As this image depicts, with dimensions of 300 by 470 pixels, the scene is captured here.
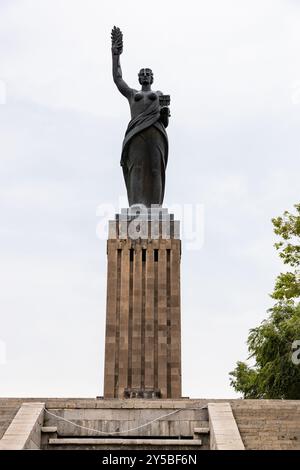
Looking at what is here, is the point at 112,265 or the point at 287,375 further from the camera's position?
the point at 287,375

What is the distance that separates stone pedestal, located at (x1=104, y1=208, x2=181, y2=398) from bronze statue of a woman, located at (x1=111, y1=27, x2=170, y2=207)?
741 mm

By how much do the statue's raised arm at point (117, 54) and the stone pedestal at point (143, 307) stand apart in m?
3.87

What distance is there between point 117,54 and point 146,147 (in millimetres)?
3112

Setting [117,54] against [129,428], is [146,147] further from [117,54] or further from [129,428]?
[129,428]

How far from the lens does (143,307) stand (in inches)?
765

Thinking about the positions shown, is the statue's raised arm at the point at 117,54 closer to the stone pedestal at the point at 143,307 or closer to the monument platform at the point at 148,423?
the stone pedestal at the point at 143,307

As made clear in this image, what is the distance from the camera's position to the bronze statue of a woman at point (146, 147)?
2130cm

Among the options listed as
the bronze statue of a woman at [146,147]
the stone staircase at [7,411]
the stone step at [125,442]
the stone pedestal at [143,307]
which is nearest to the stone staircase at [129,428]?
the stone step at [125,442]

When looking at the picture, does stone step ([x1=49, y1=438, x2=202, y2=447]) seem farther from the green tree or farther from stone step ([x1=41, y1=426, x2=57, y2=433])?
the green tree

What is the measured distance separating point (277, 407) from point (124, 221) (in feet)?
26.2

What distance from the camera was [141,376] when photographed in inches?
735
